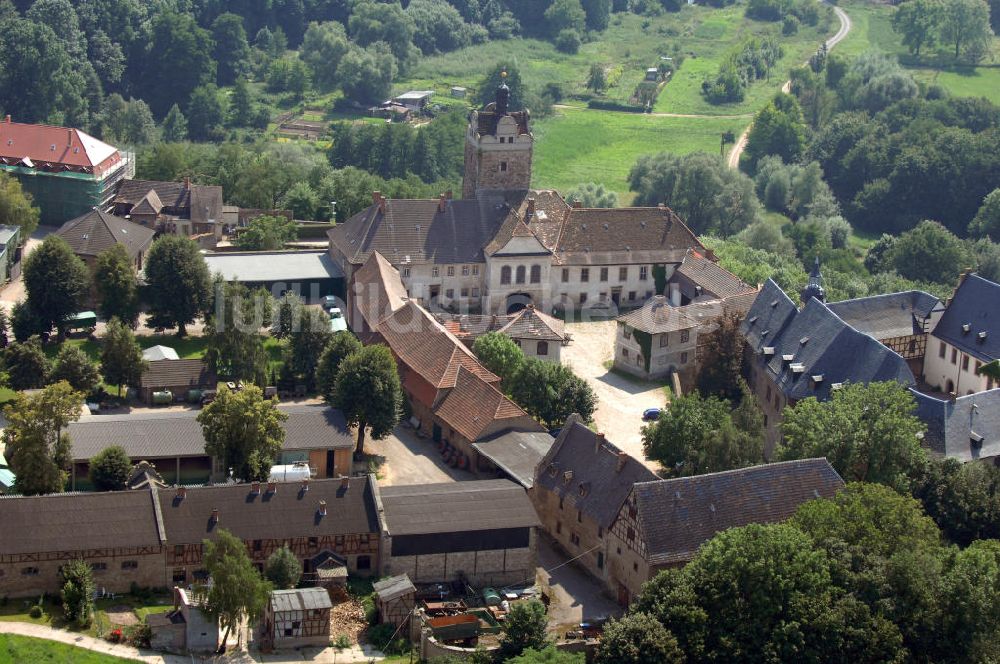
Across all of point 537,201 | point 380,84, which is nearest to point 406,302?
point 537,201

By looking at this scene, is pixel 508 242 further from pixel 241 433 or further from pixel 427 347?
pixel 241 433

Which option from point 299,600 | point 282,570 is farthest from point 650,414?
point 299,600

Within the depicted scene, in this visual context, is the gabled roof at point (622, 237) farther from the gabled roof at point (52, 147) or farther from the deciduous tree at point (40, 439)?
the deciduous tree at point (40, 439)

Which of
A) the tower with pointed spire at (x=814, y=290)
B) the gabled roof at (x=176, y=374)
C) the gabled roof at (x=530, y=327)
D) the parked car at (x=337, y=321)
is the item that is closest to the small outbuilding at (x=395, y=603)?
the gabled roof at (x=176, y=374)

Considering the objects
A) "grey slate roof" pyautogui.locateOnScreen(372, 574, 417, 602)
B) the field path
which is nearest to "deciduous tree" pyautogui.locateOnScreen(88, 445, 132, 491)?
"grey slate roof" pyautogui.locateOnScreen(372, 574, 417, 602)

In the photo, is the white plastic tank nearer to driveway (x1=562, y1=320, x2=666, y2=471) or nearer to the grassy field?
driveway (x1=562, y1=320, x2=666, y2=471)

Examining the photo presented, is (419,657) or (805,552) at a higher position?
(805,552)

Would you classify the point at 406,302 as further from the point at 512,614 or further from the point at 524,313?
the point at 512,614
